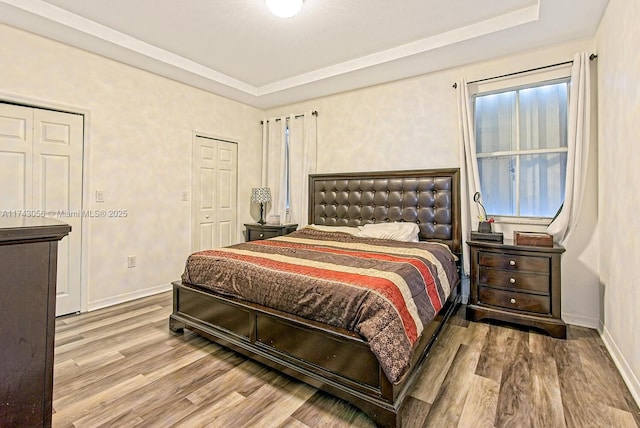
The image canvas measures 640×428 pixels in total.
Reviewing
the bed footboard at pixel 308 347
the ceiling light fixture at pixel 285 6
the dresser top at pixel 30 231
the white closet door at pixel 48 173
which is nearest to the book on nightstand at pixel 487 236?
the bed footboard at pixel 308 347

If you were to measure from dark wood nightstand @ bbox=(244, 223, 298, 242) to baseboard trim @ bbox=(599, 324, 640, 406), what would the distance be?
3.44m

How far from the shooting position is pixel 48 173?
301 cm

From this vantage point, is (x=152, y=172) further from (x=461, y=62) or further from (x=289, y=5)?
(x=461, y=62)

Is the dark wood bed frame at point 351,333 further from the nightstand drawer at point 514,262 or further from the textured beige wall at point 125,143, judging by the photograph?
the textured beige wall at point 125,143

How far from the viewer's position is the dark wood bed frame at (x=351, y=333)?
170 cm

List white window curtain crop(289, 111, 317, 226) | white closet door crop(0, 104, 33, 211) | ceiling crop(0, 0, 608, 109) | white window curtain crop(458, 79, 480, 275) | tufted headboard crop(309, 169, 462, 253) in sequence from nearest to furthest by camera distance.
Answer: ceiling crop(0, 0, 608, 109), white closet door crop(0, 104, 33, 211), white window curtain crop(458, 79, 480, 275), tufted headboard crop(309, 169, 462, 253), white window curtain crop(289, 111, 317, 226)

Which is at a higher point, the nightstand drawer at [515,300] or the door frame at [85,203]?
the door frame at [85,203]

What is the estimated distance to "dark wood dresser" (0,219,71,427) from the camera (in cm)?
78

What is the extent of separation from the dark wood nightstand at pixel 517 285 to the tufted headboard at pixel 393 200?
0.43 meters

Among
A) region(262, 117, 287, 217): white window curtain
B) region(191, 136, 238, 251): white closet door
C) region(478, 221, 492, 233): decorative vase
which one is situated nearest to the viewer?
region(478, 221, 492, 233): decorative vase

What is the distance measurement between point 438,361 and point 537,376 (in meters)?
0.61

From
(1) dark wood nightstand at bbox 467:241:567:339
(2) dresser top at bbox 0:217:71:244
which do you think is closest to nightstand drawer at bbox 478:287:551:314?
(1) dark wood nightstand at bbox 467:241:567:339

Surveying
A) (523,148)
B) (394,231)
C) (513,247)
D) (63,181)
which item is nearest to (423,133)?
(523,148)

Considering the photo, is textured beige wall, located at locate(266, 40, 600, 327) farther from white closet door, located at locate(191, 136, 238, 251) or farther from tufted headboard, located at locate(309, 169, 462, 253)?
white closet door, located at locate(191, 136, 238, 251)
